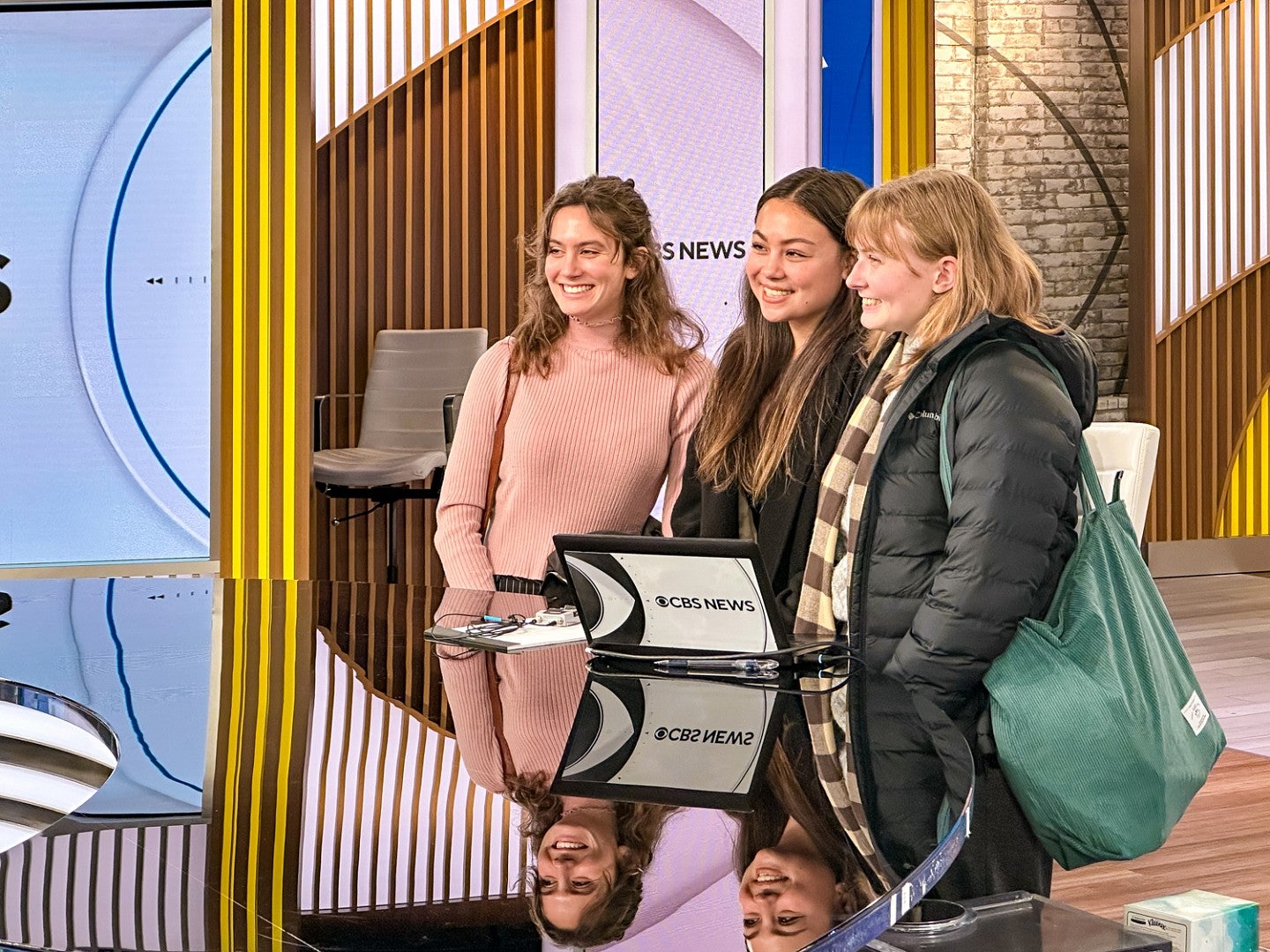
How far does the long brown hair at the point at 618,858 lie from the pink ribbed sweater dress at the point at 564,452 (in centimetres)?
138

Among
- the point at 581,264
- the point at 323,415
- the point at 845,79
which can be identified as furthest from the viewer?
the point at 323,415

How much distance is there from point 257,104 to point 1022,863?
387cm

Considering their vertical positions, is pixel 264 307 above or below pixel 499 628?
above

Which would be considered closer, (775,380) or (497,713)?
(497,713)

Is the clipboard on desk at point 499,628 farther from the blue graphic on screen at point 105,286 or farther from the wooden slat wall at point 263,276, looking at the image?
the blue graphic on screen at point 105,286

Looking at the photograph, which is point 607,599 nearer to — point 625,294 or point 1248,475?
point 625,294

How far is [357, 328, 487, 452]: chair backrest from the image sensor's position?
6492mm

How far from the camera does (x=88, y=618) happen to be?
7.98 feet

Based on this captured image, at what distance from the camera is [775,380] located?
2402 millimetres

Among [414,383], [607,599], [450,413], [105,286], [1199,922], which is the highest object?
[105,286]

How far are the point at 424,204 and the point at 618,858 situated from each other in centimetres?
587

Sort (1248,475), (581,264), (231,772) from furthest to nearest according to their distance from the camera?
(1248,475) < (581,264) < (231,772)

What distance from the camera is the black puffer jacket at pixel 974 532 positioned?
1859mm

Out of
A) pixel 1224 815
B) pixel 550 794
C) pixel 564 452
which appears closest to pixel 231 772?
pixel 550 794
